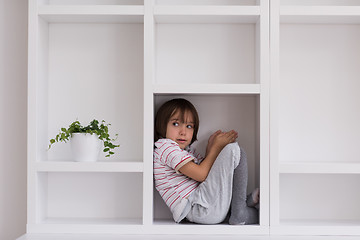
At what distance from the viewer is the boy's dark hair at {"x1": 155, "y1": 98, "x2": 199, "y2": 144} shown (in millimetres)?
2018

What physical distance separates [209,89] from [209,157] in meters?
0.29

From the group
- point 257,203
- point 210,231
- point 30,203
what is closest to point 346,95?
point 257,203

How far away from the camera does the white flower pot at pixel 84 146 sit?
189 centimetres

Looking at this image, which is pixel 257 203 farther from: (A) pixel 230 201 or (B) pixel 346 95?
(B) pixel 346 95

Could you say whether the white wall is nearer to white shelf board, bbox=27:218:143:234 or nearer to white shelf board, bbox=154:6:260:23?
white shelf board, bbox=27:218:143:234

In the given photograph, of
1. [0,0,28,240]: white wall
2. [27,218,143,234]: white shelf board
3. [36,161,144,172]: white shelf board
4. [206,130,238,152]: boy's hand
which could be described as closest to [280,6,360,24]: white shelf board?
[206,130,238,152]: boy's hand

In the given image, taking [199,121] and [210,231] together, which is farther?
[199,121]

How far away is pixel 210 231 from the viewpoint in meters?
1.87

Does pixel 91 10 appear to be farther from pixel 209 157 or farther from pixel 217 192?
pixel 217 192

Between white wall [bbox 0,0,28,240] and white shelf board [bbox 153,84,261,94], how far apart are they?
2.21 feet

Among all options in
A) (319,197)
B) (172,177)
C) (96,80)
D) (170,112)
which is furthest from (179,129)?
(319,197)

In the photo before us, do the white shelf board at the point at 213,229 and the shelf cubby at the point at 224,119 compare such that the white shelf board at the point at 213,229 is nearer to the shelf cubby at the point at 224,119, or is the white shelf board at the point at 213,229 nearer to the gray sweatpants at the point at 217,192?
the gray sweatpants at the point at 217,192

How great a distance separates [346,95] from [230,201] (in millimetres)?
731

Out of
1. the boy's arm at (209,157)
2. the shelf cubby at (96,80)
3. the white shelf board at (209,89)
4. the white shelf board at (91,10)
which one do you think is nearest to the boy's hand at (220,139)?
the boy's arm at (209,157)
